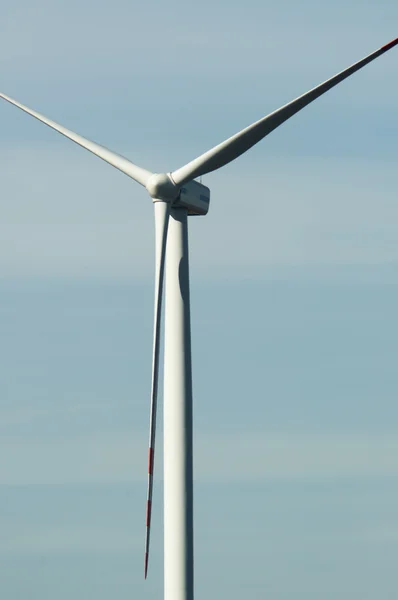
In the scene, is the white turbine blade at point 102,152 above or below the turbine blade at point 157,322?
above

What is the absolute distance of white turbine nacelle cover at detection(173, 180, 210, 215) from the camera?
7238 centimetres

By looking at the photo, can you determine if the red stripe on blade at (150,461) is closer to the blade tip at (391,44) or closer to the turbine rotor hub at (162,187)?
the turbine rotor hub at (162,187)

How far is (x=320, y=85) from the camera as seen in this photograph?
220 ft

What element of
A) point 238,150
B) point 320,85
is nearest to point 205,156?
point 238,150

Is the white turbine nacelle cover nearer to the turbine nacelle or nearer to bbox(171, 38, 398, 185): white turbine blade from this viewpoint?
the turbine nacelle

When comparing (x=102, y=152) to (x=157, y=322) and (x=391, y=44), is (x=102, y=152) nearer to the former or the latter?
(x=157, y=322)

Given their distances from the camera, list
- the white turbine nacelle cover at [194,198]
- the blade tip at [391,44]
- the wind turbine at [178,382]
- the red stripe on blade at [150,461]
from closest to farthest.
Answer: the blade tip at [391,44], the red stripe on blade at [150,461], the wind turbine at [178,382], the white turbine nacelle cover at [194,198]

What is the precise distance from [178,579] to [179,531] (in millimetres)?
1956

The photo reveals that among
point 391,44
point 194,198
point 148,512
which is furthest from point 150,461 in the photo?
point 391,44

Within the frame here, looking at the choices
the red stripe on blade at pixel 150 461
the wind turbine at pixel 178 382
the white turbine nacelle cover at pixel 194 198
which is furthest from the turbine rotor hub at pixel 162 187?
the red stripe on blade at pixel 150 461

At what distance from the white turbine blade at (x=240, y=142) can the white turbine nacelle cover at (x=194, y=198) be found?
165 cm

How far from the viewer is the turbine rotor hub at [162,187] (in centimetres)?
7025

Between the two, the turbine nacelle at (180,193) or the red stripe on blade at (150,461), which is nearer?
the red stripe on blade at (150,461)

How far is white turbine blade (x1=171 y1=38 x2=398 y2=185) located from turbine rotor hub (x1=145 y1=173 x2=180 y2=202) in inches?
11.5
